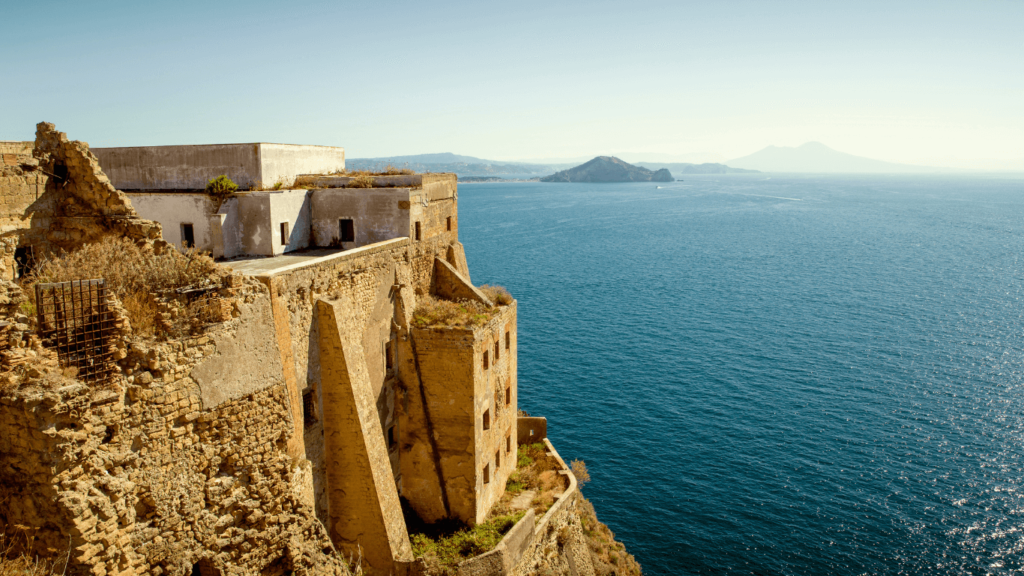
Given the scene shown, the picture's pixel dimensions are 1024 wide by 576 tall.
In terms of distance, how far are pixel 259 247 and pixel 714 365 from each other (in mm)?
44794

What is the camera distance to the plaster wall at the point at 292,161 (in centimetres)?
2491

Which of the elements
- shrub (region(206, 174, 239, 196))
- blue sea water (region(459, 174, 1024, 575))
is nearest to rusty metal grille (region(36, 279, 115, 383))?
shrub (region(206, 174, 239, 196))

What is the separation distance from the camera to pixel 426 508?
80.8ft

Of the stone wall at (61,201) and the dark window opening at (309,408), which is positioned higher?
the stone wall at (61,201)

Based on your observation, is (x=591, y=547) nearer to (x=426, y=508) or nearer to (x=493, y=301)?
(x=426, y=508)

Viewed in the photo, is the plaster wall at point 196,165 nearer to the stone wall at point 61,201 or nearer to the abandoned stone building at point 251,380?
the abandoned stone building at point 251,380

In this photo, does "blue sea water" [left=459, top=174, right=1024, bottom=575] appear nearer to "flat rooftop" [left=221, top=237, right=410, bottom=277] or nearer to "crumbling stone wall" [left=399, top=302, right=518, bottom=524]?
"crumbling stone wall" [left=399, top=302, right=518, bottom=524]

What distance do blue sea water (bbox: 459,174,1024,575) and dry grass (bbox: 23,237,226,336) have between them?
29.2 metres

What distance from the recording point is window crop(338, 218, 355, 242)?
2539 cm

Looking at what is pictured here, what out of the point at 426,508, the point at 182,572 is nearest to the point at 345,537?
the point at 426,508

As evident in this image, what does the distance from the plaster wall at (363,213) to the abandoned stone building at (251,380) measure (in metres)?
0.08

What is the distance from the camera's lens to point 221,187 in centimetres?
2342

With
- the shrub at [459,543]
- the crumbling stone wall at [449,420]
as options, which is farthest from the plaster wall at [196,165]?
the shrub at [459,543]

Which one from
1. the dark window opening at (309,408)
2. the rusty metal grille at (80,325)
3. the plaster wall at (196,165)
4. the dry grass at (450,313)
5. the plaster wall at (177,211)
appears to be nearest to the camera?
the rusty metal grille at (80,325)
